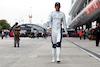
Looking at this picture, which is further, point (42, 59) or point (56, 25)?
point (42, 59)

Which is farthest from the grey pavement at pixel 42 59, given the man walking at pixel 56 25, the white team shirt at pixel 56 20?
the white team shirt at pixel 56 20

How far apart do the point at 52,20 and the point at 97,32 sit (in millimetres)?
6982

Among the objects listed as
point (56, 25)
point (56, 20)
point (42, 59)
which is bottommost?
point (42, 59)

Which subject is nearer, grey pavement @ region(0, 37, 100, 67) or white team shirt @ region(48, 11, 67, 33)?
grey pavement @ region(0, 37, 100, 67)

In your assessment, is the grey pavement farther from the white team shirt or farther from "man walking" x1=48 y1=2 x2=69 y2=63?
the white team shirt

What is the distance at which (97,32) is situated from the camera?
470 inches

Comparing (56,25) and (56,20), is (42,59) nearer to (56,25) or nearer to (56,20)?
(56,25)

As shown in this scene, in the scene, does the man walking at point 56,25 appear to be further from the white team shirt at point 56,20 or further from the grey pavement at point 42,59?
the grey pavement at point 42,59

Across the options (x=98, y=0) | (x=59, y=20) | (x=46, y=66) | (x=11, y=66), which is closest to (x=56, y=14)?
(x=59, y=20)

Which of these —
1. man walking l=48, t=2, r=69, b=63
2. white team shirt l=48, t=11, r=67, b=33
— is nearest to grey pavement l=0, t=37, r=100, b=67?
man walking l=48, t=2, r=69, b=63

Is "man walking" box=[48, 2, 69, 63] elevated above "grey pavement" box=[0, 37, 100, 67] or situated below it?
above

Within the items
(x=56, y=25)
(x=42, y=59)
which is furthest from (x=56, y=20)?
(x=42, y=59)

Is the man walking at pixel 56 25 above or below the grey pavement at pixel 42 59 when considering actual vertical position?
above

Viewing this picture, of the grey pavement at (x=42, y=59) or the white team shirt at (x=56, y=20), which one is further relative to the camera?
the white team shirt at (x=56, y=20)
